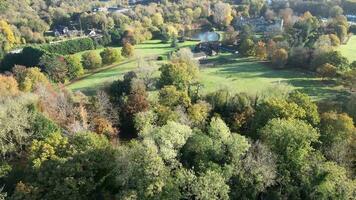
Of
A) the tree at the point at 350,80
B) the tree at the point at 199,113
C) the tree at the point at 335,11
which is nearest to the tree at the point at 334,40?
the tree at the point at 350,80

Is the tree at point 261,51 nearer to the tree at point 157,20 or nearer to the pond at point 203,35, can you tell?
the pond at point 203,35

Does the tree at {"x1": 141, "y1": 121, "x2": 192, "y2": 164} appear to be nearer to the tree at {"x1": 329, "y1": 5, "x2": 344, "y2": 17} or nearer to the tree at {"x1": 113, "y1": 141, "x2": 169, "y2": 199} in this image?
the tree at {"x1": 113, "y1": 141, "x2": 169, "y2": 199}

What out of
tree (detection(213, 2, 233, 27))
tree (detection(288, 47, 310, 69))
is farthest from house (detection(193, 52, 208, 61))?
tree (detection(213, 2, 233, 27))

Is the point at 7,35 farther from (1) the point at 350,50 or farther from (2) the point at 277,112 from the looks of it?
(1) the point at 350,50

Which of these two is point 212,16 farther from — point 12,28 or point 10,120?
point 10,120

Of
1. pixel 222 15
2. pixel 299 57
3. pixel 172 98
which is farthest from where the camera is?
pixel 222 15

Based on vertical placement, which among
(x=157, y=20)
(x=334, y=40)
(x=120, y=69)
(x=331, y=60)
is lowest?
(x=120, y=69)

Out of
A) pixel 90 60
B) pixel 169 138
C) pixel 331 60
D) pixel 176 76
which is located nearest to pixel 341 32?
pixel 331 60
